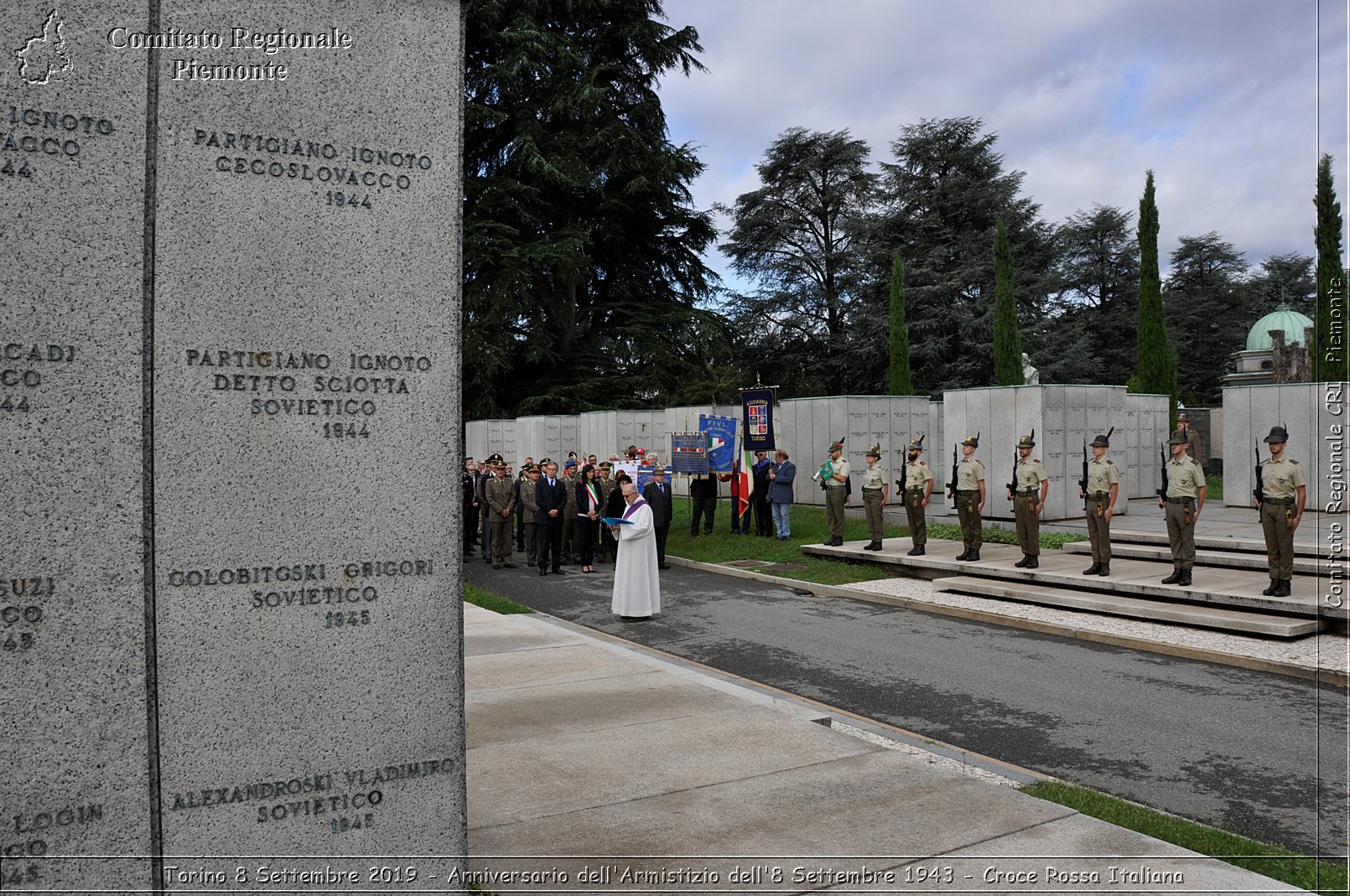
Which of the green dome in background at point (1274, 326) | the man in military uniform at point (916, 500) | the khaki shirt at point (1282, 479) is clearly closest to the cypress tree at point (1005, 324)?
the man in military uniform at point (916, 500)

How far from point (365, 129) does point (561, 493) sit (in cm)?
1387

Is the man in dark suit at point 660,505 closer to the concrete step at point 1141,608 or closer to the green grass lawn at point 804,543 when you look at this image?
the green grass lawn at point 804,543

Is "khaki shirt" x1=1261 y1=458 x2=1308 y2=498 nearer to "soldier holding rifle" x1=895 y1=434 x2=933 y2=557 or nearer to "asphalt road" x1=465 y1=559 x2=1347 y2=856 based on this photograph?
"asphalt road" x1=465 y1=559 x2=1347 y2=856

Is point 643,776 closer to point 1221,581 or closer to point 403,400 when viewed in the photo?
point 403,400

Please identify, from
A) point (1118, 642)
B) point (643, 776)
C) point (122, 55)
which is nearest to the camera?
point (122, 55)

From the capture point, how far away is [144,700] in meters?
3.49

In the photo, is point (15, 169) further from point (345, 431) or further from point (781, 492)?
point (781, 492)

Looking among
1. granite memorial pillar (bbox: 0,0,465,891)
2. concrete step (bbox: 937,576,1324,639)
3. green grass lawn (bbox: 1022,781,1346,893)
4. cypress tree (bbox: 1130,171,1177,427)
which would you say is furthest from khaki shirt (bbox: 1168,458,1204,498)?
cypress tree (bbox: 1130,171,1177,427)

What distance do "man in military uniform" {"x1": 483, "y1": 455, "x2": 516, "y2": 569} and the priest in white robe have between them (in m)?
6.40

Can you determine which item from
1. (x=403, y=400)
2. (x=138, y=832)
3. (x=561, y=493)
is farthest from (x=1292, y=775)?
(x=561, y=493)

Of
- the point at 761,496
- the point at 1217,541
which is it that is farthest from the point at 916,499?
the point at 761,496

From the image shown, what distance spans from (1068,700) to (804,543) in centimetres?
1093

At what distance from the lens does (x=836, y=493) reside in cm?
1820

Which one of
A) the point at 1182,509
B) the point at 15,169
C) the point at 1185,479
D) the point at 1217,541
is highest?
the point at 15,169
